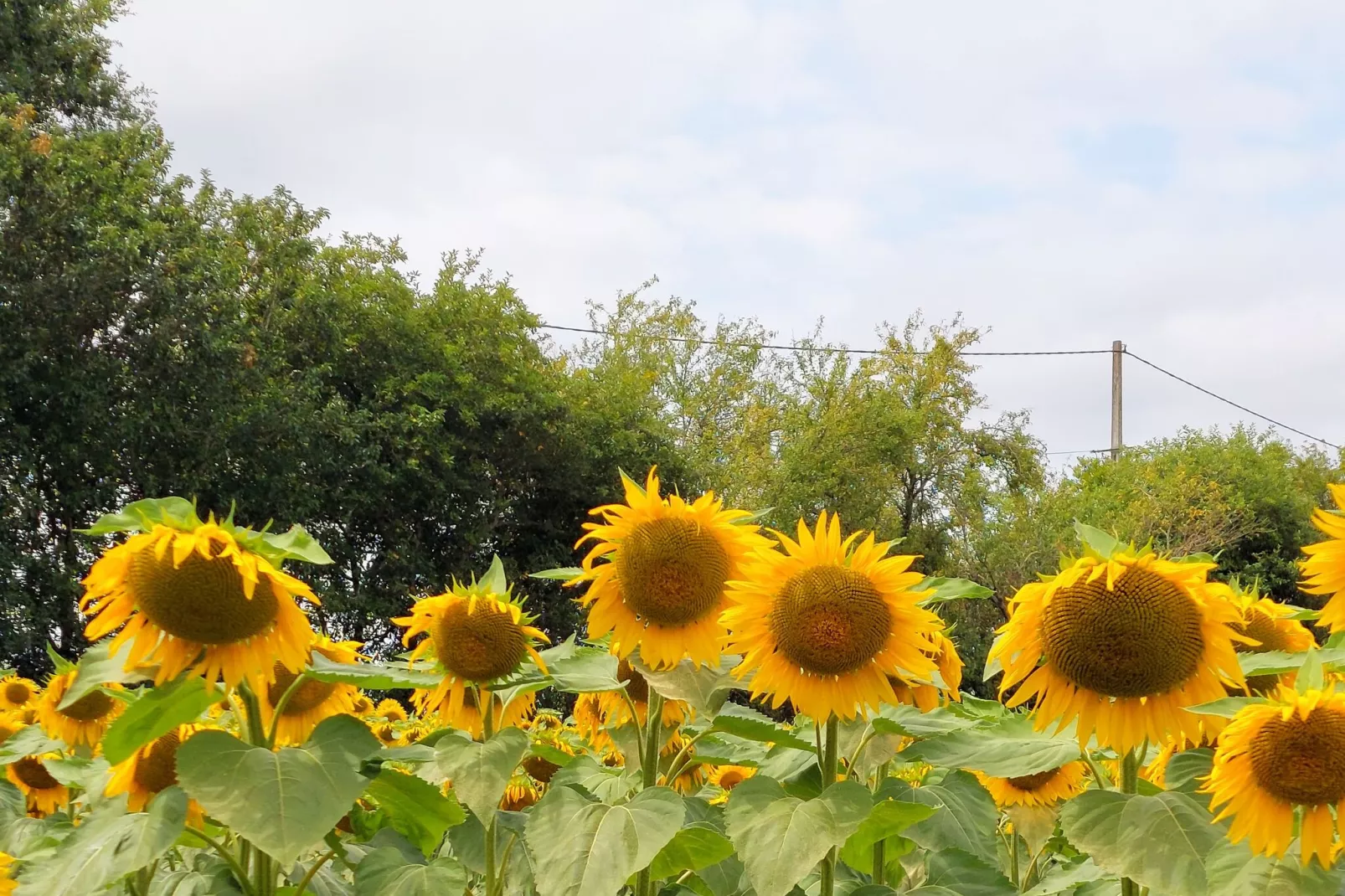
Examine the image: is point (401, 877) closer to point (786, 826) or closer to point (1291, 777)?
→ point (786, 826)

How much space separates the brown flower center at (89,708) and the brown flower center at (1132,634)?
2.08 meters

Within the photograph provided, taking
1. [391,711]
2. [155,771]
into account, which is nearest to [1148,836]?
[155,771]

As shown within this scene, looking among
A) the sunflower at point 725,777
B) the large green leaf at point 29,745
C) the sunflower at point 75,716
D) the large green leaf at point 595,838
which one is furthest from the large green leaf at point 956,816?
the sunflower at point 75,716

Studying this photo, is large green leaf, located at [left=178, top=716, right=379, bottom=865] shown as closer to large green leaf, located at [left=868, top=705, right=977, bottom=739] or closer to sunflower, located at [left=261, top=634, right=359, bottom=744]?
sunflower, located at [left=261, top=634, right=359, bottom=744]

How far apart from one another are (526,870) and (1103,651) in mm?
993

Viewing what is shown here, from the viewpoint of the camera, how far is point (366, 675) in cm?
180

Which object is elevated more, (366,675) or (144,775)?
(366,675)

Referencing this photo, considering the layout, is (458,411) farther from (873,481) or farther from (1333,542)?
(1333,542)

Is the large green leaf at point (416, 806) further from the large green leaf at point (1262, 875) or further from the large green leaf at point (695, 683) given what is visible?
the large green leaf at point (1262, 875)

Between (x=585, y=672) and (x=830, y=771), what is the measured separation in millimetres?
465

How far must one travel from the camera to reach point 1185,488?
81.2 ft

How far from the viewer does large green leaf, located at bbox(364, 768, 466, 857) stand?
192cm

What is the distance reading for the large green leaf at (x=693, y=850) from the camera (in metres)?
1.81

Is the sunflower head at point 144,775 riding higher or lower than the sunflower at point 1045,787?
higher
